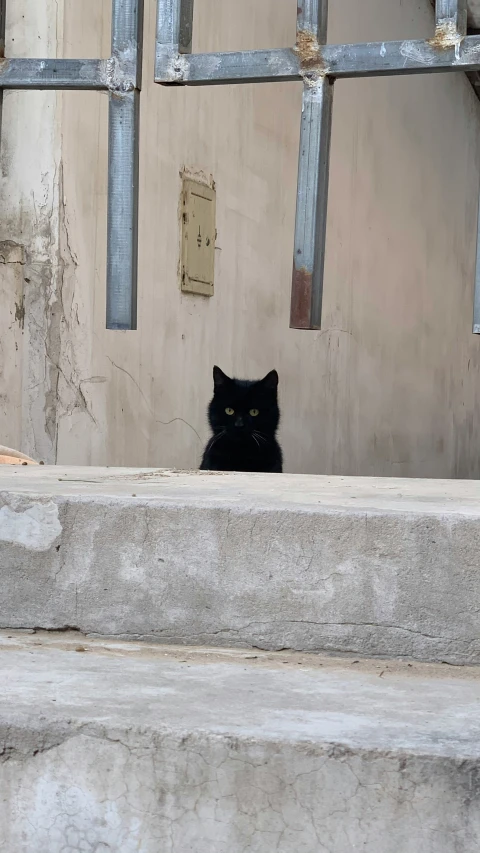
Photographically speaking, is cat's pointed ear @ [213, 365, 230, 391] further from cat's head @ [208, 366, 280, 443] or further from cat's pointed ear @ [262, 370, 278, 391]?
cat's pointed ear @ [262, 370, 278, 391]

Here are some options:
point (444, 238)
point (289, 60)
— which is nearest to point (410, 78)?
point (444, 238)

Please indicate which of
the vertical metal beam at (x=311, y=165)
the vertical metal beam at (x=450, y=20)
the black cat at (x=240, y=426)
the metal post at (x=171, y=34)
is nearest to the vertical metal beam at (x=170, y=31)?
the metal post at (x=171, y=34)

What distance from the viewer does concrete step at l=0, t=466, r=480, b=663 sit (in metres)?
1.67

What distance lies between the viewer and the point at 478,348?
36.1 feet

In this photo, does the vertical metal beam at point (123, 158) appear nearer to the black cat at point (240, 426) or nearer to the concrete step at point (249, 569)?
the concrete step at point (249, 569)

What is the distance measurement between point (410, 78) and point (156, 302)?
471 cm

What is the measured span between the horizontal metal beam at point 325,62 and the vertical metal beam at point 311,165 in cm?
2

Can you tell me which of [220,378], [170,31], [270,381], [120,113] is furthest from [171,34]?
[270,381]

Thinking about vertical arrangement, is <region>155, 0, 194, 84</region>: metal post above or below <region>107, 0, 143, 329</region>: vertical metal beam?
above

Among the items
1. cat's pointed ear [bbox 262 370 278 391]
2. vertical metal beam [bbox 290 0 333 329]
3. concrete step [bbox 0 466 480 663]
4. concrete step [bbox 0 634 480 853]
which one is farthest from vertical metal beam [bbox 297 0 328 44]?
cat's pointed ear [bbox 262 370 278 391]

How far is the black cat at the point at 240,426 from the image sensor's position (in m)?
4.79

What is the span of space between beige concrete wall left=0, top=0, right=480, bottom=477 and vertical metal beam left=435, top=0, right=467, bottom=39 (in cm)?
272

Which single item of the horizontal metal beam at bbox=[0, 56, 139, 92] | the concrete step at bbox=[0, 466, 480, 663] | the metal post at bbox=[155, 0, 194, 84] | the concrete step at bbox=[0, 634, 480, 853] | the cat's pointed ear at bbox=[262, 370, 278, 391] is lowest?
the concrete step at bbox=[0, 634, 480, 853]

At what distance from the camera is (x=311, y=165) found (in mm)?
1766
